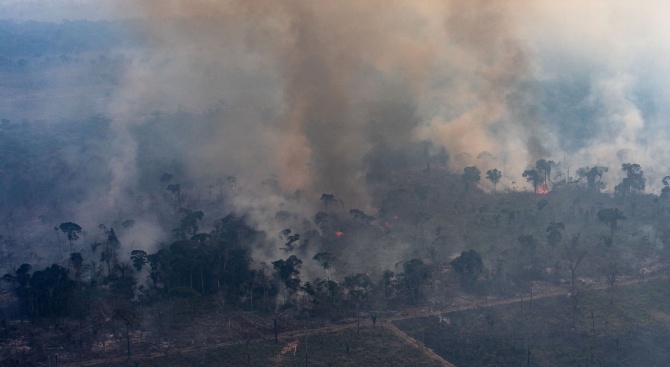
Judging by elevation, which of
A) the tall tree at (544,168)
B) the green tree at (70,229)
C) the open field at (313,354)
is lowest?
the open field at (313,354)

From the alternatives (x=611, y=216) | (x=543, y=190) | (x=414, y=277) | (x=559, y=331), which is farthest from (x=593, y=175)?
(x=559, y=331)

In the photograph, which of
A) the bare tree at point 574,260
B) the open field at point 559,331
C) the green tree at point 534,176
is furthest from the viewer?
the green tree at point 534,176

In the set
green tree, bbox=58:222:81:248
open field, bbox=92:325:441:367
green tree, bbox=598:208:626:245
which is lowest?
open field, bbox=92:325:441:367

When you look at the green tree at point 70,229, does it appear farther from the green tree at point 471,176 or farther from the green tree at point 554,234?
the green tree at point 554,234

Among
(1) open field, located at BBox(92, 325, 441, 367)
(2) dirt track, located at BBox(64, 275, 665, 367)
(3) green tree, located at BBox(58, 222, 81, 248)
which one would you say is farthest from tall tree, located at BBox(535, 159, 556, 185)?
(3) green tree, located at BBox(58, 222, 81, 248)

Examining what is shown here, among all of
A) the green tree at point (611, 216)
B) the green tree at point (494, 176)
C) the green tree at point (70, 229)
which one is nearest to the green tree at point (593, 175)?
the green tree at point (494, 176)

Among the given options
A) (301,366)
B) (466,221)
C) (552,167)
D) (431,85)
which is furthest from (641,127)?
(301,366)

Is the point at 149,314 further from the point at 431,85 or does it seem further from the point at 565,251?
the point at 431,85

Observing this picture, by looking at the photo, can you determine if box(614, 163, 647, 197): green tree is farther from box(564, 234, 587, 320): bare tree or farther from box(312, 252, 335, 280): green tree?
box(312, 252, 335, 280): green tree
